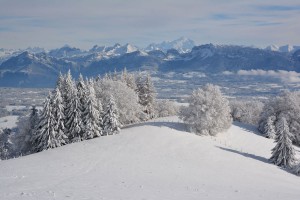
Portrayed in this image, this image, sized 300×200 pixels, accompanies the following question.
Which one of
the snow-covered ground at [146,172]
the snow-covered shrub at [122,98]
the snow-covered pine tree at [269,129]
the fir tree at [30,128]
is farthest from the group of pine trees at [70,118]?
the snow-covered pine tree at [269,129]

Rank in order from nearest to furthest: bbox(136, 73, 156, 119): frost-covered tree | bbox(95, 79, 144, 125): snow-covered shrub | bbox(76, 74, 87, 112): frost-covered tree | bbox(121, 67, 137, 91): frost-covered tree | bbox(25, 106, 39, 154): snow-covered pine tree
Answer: bbox(76, 74, 87, 112): frost-covered tree
bbox(25, 106, 39, 154): snow-covered pine tree
bbox(95, 79, 144, 125): snow-covered shrub
bbox(121, 67, 137, 91): frost-covered tree
bbox(136, 73, 156, 119): frost-covered tree

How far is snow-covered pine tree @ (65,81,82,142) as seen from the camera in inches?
2808

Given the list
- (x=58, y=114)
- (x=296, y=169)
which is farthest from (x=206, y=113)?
(x=58, y=114)

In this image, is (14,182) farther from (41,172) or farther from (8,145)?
(8,145)

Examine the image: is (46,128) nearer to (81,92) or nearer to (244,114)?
(81,92)

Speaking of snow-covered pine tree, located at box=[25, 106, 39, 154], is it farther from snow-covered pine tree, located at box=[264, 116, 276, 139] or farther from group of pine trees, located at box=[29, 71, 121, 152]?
snow-covered pine tree, located at box=[264, 116, 276, 139]

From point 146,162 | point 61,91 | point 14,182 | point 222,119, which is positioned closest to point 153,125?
point 222,119

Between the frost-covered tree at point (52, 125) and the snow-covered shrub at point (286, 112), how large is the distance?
5505cm

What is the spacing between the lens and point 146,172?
4338 centimetres

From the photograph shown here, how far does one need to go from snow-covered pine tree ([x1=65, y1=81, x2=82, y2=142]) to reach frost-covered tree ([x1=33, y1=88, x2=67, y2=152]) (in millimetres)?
1511

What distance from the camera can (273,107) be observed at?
10994 cm

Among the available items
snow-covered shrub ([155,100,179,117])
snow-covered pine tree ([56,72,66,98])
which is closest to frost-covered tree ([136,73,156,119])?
snow-covered shrub ([155,100,179,117])

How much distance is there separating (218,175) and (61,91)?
40928 millimetres

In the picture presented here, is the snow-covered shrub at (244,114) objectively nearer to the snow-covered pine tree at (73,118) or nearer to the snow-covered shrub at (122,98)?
the snow-covered shrub at (122,98)
